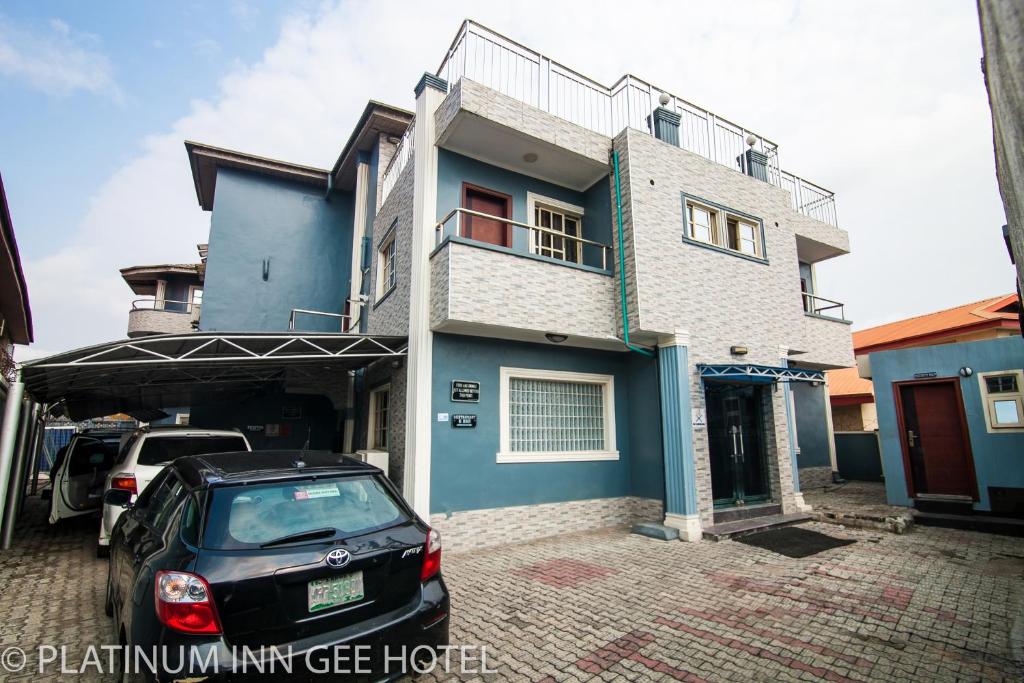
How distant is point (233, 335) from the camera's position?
6.87m

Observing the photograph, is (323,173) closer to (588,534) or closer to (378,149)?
(378,149)

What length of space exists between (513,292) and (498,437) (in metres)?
2.38

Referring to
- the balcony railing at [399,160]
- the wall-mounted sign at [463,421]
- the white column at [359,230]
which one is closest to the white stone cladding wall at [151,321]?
the white column at [359,230]

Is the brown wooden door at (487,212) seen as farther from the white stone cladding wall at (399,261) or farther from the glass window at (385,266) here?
the glass window at (385,266)

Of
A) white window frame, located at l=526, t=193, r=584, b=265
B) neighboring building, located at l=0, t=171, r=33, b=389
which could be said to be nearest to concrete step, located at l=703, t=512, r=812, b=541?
white window frame, located at l=526, t=193, r=584, b=265

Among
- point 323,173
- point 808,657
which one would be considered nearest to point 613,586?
point 808,657

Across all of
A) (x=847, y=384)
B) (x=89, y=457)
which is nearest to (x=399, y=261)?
(x=89, y=457)

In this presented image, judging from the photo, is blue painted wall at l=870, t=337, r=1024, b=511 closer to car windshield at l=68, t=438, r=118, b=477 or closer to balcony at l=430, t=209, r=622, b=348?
balcony at l=430, t=209, r=622, b=348

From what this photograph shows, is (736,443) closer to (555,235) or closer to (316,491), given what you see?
(555,235)

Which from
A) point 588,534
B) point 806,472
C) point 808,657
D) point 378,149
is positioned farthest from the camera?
point 806,472

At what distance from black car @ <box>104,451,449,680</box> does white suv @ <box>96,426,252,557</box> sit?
10.9ft

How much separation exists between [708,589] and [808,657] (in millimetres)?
1623

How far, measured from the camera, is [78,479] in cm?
869

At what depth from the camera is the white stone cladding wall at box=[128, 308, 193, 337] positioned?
55.4ft
